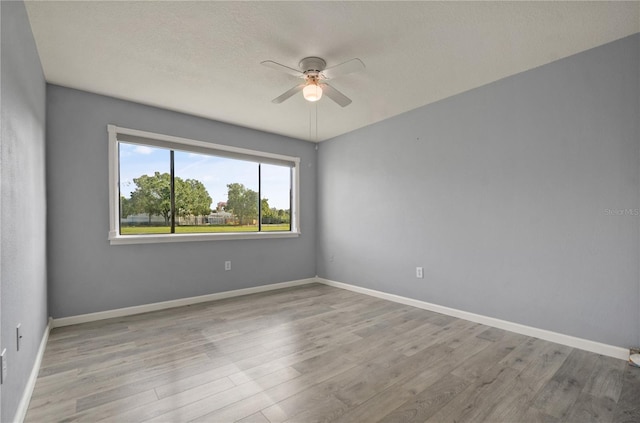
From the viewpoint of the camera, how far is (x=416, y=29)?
A: 222 cm

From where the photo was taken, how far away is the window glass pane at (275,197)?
4895mm

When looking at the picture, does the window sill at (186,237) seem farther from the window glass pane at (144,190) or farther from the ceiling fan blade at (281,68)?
the ceiling fan blade at (281,68)

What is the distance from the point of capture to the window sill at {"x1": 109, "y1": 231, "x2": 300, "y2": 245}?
11.3ft

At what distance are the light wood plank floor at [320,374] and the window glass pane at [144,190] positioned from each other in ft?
3.71

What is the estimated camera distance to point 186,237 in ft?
12.7

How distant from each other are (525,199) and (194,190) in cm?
392

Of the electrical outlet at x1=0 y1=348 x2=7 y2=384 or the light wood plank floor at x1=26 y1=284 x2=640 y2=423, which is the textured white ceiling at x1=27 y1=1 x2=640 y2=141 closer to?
the electrical outlet at x1=0 y1=348 x2=7 y2=384

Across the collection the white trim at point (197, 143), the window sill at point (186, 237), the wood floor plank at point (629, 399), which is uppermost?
the white trim at point (197, 143)

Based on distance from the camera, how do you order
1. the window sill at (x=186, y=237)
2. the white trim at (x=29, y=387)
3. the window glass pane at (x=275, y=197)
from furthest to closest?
the window glass pane at (x=275, y=197) < the window sill at (x=186, y=237) < the white trim at (x=29, y=387)

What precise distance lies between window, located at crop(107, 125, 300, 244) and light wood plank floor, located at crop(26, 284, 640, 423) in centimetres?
120

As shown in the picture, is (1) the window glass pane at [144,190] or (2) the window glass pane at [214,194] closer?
(1) the window glass pane at [144,190]

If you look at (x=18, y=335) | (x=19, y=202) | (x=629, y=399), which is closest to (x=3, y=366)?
(x=18, y=335)

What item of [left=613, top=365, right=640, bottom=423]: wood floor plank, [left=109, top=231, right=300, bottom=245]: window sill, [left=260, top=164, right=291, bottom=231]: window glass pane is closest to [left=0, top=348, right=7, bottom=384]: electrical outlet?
[left=109, top=231, right=300, bottom=245]: window sill

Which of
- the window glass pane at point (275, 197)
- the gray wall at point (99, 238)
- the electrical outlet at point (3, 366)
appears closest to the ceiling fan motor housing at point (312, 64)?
the gray wall at point (99, 238)
